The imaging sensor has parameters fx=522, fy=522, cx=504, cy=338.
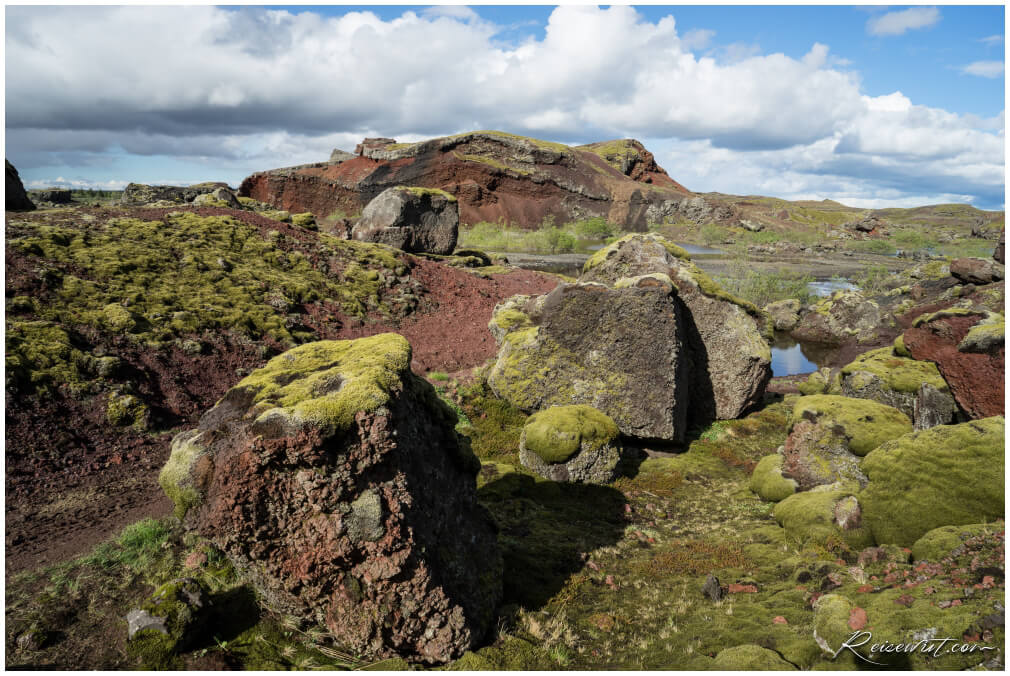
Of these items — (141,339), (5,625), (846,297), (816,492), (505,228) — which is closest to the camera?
(5,625)

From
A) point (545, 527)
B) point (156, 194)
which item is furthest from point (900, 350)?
point (156, 194)

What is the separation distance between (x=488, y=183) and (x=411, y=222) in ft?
193

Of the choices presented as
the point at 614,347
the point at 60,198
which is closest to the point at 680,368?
the point at 614,347

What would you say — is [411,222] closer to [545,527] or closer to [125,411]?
[125,411]

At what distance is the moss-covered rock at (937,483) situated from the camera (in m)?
8.48

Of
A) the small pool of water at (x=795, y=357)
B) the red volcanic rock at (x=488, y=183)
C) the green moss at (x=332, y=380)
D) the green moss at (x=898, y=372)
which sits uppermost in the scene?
the red volcanic rock at (x=488, y=183)

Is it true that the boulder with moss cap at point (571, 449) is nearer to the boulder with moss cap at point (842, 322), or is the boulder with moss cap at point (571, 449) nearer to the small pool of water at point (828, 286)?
the boulder with moss cap at point (842, 322)

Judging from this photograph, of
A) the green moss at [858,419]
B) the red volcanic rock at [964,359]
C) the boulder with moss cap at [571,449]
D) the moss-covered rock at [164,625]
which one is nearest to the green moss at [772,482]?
the green moss at [858,419]

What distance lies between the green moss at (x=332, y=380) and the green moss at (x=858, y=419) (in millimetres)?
10859

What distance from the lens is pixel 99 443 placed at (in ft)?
43.9

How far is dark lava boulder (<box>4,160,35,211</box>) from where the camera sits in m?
25.7

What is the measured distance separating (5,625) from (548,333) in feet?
42.6

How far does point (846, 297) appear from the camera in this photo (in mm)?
37625

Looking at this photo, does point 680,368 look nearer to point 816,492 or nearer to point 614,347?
point 614,347
